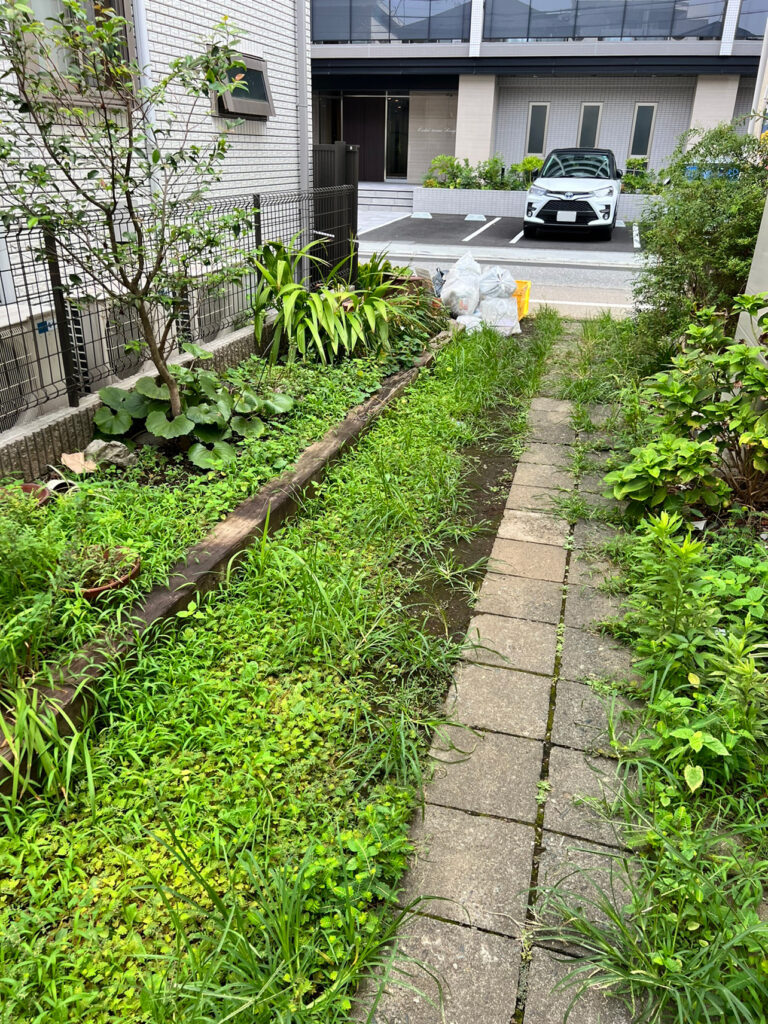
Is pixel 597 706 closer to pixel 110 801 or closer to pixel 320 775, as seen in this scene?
pixel 320 775

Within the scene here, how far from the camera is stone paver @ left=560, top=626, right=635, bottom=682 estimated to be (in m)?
2.94

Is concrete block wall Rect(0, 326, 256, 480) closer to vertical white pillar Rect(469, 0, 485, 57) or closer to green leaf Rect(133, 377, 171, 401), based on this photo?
green leaf Rect(133, 377, 171, 401)

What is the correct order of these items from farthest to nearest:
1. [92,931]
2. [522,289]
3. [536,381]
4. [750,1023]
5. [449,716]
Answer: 1. [522,289]
2. [536,381]
3. [449,716]
4. [92,931]
5. [750,1023]

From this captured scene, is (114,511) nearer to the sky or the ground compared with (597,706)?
nearer to the sky

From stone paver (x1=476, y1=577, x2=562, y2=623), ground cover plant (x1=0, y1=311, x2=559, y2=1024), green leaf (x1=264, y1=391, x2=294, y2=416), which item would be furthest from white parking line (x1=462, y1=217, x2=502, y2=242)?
ground cover plant (x1=0, y1=311, x2=559, y2=1024)

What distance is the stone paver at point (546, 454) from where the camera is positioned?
16.4 ft

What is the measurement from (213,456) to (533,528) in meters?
1.82

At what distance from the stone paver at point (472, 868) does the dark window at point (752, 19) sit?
22657mm

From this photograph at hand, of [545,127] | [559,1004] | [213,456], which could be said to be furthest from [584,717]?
[545,127]

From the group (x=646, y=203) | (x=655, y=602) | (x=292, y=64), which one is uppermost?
(x=292, y=64)

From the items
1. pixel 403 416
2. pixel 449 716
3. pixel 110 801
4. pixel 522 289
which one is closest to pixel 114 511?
pixel 110 801

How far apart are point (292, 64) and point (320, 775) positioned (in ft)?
29.9

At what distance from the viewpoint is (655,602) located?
3107 mm

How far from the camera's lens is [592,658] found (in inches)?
120
